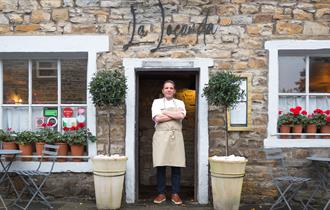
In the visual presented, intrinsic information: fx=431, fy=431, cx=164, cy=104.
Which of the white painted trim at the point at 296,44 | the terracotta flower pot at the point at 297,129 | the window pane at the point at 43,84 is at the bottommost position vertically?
the terracotta flower pot at the point at 297,129

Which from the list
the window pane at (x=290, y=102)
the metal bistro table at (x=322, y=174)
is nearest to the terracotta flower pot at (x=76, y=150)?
the window pane at (x=290, y=102)

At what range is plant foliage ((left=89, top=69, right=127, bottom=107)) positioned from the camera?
6238 millimetres

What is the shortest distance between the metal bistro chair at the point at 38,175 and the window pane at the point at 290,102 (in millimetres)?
3592

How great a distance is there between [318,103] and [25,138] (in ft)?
15.5

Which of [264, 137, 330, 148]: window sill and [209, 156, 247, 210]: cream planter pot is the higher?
[264, 137, 330, 148]: window sill

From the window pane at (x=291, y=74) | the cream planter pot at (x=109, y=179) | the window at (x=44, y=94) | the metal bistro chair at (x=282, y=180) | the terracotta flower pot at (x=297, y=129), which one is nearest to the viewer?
the metal bistro chair at (x=282, y=180)

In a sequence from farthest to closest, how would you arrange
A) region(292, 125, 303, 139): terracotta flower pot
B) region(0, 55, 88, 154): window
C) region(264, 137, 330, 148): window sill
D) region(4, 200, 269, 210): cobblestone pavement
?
region(0, 55, 88, 154): window
region(292, 125, 303, 139): terracotta flower pot
region(264, 137, 330, 148): window sill
region(4, 200, 269, 210): cobblestone pavement

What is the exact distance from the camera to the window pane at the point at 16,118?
7.11 metres

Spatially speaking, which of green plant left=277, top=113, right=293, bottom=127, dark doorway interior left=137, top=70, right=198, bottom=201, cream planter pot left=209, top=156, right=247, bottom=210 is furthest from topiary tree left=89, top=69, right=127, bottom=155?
green plant left=277, top=113, right=293, bottom=127

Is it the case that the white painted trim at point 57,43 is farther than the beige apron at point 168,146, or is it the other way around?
the white painted trim at point 57,43

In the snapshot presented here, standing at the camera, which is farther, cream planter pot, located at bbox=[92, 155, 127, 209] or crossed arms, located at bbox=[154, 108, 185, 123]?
crossed arms, located at bbox=[154, 108, 185, 123]

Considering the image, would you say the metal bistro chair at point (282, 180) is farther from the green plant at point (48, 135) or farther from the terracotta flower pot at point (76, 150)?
the green plant at point (48, 135)

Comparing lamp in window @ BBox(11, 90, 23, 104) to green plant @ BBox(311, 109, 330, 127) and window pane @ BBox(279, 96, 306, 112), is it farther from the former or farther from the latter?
green plant @ BBox(311, 109, 330, 127)

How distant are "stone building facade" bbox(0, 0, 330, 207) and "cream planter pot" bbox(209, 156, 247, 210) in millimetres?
634
